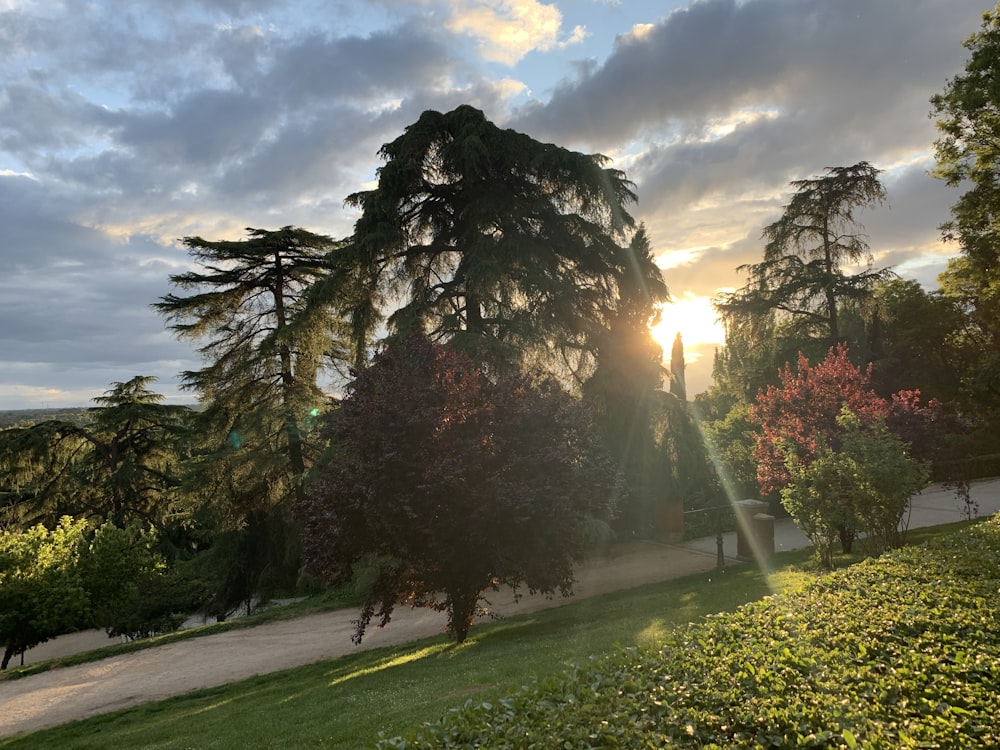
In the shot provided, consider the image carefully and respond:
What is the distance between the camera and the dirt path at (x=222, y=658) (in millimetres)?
11703

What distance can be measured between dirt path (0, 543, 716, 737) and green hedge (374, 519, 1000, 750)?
9654 mm

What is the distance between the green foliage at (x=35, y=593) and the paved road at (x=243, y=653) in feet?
13.0

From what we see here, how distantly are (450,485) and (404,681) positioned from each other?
2.82 metres

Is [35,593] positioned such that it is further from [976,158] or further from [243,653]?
[976,158]

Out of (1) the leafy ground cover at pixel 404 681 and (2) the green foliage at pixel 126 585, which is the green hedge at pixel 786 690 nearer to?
(1) the leafy ground cover at pixel 404 681

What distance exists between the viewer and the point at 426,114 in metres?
20.1

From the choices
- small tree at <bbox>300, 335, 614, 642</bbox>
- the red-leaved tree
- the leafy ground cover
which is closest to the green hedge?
the leafy ground cover

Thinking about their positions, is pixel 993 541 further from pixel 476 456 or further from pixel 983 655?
pixel 476 456

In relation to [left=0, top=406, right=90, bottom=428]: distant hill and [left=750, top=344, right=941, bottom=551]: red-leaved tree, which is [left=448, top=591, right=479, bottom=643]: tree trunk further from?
[left=0, top=406, right=90, bottom=428]: distant hill

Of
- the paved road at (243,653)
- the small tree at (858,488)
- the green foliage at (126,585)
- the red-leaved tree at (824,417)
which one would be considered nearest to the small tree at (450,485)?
the paved road at (243,653)

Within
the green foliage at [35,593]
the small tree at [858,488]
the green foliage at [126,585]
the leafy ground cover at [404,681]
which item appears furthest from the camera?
the green foliage at [126,585]

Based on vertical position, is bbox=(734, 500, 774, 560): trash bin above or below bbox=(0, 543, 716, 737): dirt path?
above

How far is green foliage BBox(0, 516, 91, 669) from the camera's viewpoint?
17.6 metres

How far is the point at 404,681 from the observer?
8.77m
